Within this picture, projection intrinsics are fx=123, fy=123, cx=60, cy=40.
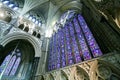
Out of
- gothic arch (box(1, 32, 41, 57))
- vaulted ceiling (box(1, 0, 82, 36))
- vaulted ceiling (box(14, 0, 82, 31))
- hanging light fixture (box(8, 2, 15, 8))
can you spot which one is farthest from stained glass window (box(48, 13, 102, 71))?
hanging light fixture (box(8, 2, 15, 8))

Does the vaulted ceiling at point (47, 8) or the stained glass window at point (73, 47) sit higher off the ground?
the vaulted ceiling at point (47, 8)

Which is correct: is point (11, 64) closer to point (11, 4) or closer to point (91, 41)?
point (11, 4)

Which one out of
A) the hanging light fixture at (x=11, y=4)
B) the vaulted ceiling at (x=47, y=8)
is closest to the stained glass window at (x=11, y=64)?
the vaulted ceiling at (x=47, y=8)

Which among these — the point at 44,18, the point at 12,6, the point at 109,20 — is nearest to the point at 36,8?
the point at 44,18

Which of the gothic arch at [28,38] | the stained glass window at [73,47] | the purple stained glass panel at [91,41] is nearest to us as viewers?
the purple stained glass panel at [91,41]

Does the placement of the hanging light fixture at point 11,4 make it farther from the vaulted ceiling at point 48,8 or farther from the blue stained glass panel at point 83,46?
the blue stained glass panel at point 83,46

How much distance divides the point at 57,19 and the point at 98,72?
905 cm

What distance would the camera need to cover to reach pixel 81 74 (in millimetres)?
5906

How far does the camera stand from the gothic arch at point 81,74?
564 centimetres

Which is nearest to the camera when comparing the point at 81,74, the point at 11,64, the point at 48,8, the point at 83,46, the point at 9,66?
the point at 81,74

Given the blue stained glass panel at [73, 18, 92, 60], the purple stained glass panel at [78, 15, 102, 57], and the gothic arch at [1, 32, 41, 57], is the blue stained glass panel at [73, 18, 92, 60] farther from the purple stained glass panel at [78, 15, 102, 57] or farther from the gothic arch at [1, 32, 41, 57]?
the gothic arch at [1, 32, 41, 57]

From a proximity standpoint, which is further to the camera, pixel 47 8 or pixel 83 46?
pixel 47 8

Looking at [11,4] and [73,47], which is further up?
[11,4]

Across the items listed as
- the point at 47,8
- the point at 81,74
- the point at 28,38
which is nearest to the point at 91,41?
the point at 81,74
